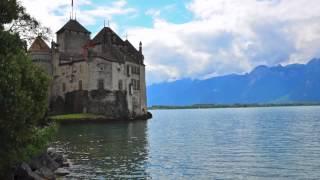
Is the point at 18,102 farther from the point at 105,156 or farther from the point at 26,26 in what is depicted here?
the point at 105,156

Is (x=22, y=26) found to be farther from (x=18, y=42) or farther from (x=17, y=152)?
(x=17, y=152)

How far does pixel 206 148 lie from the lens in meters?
49.6

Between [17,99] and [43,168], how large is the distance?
10.6 meters

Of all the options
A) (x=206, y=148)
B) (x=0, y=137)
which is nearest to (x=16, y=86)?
(x=0, y=137)

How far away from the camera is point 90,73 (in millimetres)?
104875

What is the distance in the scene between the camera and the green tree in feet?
70.7

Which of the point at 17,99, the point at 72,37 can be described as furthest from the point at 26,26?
the point at 72,37

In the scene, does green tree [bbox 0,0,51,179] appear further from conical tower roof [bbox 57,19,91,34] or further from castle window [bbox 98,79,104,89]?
conical tower roof [bbox 57,19,91,34]

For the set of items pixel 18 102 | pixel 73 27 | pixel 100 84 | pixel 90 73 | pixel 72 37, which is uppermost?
pixel 73 27

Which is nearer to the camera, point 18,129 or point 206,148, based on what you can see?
point 18,129

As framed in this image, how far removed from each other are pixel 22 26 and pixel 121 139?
3248 centimetres

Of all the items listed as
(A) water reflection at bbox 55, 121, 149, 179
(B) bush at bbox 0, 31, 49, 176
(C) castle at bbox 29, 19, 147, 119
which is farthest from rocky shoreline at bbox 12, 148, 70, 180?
(C) castle at bbox 29, 19, 147, 119

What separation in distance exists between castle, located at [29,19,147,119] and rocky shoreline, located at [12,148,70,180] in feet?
223

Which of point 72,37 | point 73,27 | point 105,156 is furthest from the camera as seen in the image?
point 73,27
